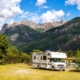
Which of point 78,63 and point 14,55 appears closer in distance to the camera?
point 78,63

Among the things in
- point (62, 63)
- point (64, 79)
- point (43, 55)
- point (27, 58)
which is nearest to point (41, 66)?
point (43, 55)

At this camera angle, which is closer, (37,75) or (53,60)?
(37,75)

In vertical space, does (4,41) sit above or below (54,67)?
above

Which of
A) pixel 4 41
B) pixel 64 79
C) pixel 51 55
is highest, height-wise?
pixel 4 41

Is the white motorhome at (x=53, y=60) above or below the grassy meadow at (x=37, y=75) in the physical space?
above

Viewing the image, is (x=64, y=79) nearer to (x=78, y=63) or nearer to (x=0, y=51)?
(x=78, y=63)

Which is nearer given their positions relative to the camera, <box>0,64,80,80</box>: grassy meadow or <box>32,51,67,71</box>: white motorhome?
<box>0,64,80,80</box>: grassy meadow

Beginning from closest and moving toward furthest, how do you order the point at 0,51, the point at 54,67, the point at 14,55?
1. the point at 54,67
2. the point at 0,51
3. the point at 14,55

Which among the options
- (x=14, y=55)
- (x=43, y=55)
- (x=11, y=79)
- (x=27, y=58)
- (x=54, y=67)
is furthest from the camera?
(x=27, y=58)

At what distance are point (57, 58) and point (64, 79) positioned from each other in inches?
757

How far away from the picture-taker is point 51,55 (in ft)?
132

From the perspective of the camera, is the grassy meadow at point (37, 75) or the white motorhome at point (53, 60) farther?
the white motorhome at point (53, 60)

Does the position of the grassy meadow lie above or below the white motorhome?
below

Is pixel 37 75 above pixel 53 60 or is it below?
below
